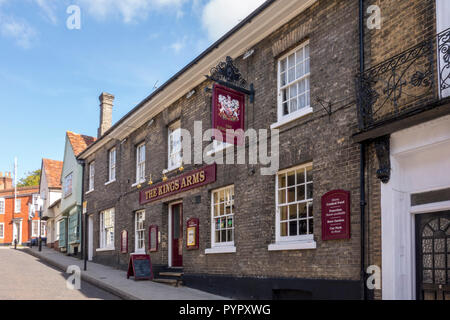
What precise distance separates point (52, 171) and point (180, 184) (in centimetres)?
2584

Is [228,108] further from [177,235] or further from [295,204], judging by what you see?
[177,235]

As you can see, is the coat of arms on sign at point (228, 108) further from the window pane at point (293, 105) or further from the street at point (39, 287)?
the street at point (39, 287)

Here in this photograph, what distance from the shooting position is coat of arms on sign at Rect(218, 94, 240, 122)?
38.8 feet

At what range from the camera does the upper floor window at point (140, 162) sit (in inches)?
735

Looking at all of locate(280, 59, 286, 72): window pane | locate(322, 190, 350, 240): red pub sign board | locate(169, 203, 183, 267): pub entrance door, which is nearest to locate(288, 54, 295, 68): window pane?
locate(280, 59, 286, 72): window pane

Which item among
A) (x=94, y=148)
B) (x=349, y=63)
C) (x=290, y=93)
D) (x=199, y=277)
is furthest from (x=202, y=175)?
(x=94, y=148)

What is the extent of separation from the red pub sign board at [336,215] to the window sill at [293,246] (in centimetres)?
43

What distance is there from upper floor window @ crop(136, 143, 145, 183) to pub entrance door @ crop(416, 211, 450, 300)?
1188 cm

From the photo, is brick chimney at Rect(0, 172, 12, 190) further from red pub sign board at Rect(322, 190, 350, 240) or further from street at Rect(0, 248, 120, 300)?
red pub sign board at Rect(322, 190, 350, 240)

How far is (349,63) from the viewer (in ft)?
31.4

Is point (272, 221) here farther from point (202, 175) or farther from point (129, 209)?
point (129, 209)

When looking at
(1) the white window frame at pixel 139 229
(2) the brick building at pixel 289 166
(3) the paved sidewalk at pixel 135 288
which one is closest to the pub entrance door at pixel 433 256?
(2) the brick building at pixel 289 166

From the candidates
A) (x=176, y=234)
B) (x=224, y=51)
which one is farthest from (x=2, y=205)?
(x=224, y=51)

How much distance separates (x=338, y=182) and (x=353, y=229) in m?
0.96
